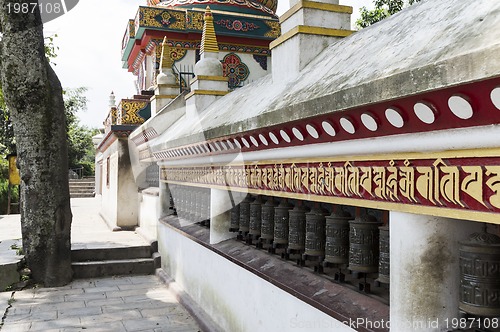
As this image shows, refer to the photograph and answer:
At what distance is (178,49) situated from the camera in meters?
12.0

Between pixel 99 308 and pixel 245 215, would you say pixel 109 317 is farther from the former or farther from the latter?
pixel 245 215

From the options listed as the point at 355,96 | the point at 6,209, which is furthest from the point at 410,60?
the point at 6,209

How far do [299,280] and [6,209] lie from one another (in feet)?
53.7

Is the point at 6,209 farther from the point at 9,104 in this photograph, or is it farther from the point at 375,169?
the point at 375,169

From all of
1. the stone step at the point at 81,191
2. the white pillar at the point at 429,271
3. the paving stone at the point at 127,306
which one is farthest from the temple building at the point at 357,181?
the stone step at the point at 81,191

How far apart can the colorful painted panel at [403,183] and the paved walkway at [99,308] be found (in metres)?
2.72

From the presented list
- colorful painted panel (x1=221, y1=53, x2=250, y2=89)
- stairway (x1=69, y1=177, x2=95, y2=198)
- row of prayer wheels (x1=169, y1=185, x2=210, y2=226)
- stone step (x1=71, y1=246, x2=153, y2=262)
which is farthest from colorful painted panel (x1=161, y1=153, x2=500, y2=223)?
stairway (x1=69, y1=177, x2=95, y2=198)

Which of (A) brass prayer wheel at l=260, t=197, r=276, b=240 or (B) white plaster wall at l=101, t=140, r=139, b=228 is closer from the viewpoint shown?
(A) brass prayer wheel at l=260, t=197, r=276, b=240

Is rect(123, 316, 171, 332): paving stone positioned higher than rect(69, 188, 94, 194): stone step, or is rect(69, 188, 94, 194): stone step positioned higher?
rect(69, 188, 94, 194): stone step

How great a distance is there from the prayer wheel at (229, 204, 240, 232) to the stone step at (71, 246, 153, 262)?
12.5 ft

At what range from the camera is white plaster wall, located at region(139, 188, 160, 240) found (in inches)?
333

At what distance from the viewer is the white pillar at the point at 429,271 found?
2.23 metres

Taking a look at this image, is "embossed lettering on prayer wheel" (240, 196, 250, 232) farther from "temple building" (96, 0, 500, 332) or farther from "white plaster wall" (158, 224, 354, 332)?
"white plaster wall" (158, 224, 354, 332)

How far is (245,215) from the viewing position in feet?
15.6
